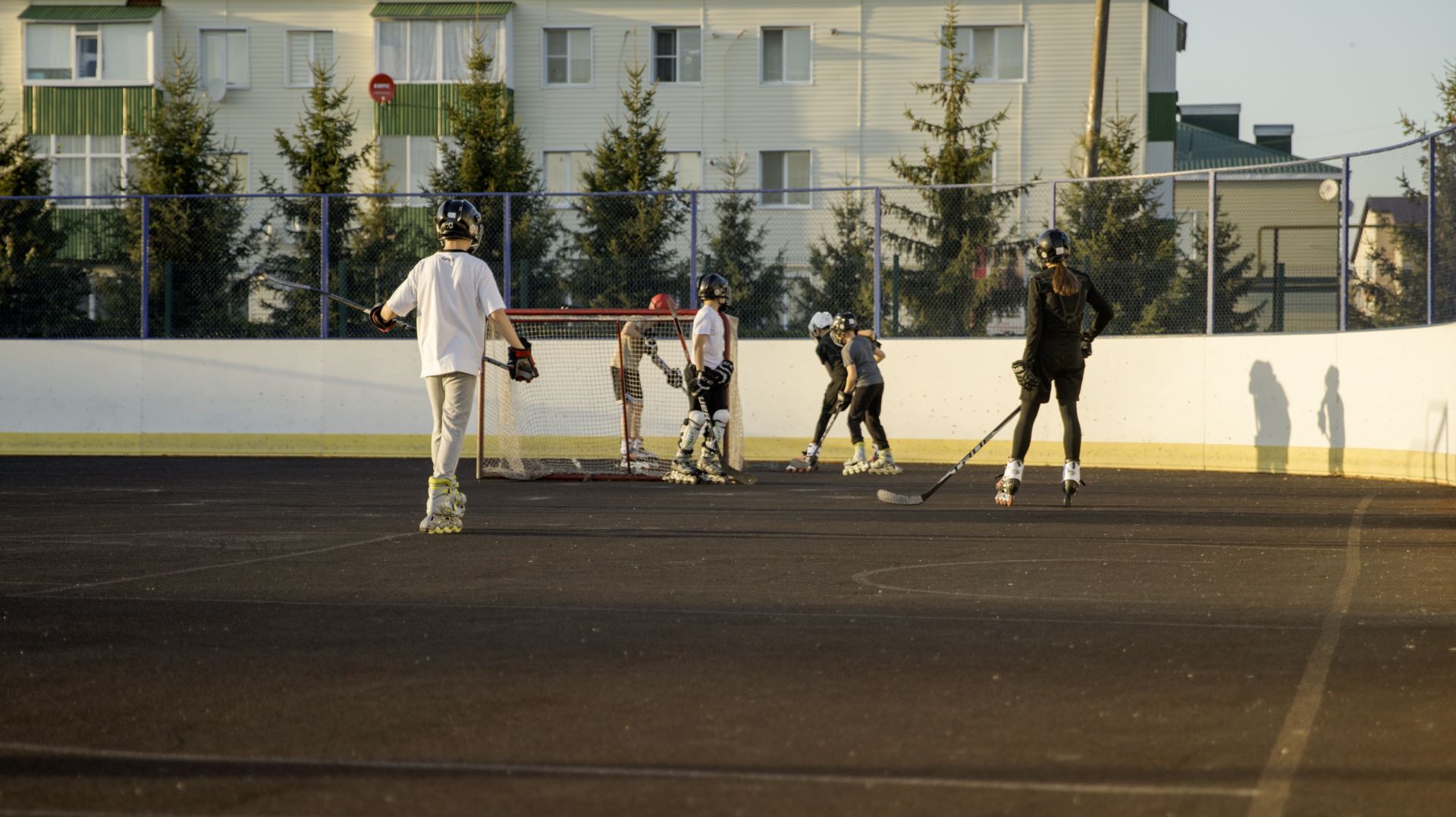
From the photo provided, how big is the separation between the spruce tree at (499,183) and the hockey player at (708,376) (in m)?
6.40

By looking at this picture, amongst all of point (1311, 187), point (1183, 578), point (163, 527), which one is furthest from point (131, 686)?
point (1311, 187)

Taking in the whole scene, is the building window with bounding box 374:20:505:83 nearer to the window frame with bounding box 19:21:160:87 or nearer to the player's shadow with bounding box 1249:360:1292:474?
the window frame with bounding box 19:21:160:87

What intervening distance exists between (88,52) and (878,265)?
90.1 ft

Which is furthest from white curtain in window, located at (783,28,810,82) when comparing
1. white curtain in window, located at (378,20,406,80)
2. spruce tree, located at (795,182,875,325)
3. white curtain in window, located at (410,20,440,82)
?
spruce tree, located at (795,182,875,325)

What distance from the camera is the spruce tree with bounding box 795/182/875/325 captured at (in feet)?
68.0

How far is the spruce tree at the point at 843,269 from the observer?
816 inches

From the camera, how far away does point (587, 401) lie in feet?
63.2

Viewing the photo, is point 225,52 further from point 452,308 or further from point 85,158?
point 452,308

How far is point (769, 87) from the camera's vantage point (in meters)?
39.2

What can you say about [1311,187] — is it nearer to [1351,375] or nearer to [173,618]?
[1351,375]

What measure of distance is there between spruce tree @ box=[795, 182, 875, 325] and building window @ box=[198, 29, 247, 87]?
24051 mm

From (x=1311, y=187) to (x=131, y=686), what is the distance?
15442 mm

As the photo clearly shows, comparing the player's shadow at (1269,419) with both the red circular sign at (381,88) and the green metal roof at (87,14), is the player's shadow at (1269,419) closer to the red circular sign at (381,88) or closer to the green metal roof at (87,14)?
the red circular sign at (381,88)

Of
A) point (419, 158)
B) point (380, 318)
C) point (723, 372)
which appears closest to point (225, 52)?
point (419, 158)
